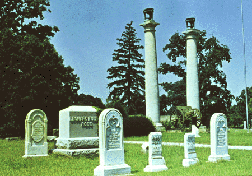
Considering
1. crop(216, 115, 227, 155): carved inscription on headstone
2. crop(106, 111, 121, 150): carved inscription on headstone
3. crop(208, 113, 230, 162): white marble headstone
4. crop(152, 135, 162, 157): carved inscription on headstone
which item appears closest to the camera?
crop(106, 111, 121, 150): carved inscription on headstone

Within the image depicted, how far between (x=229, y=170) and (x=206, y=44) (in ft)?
128

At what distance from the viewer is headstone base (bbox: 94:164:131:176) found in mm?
9156

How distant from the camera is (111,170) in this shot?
30.4 ft

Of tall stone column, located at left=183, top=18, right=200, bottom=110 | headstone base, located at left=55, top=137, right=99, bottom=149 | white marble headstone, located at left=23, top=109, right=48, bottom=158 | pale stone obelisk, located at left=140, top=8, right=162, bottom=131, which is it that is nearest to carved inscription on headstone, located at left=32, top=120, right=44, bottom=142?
white marble headstone, located at left=23, top=109, right=48, bottom=158

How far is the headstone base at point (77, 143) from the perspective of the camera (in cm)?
1357

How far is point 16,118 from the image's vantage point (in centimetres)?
2686

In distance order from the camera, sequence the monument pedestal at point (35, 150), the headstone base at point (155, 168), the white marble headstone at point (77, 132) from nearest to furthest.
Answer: the headstone base at point (155, 168), the white marble headstone at point (77, 132), the monument pedestal at point (35, 150)

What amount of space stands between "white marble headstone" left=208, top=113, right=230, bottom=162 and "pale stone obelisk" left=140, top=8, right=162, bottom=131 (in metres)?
16.8

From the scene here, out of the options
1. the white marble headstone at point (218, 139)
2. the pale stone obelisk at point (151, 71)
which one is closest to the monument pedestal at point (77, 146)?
the white marble headstone at point (218, 139)

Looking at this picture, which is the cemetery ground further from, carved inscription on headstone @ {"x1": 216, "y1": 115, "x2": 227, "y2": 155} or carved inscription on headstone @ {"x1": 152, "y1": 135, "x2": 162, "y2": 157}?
carved inscription on headstone @ {"x1": 152, "y1": 135, "x2": 162, "y2": 157}

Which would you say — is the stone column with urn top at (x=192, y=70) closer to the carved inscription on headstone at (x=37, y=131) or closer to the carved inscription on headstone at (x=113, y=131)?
the carved inscription on headstone at (x=37, y=131)

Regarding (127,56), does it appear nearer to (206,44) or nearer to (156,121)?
(206,44)

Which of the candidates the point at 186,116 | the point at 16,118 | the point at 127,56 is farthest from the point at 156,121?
the point at 127,56

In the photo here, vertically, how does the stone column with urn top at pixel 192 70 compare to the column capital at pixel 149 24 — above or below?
below
